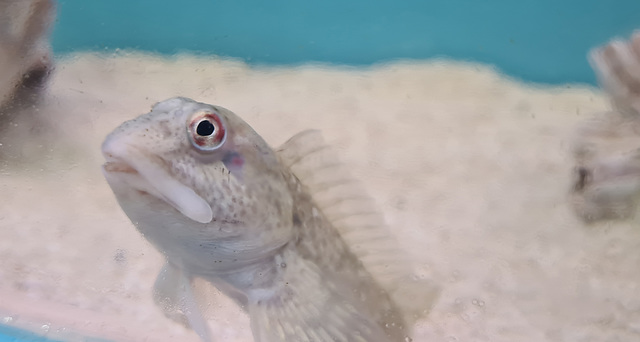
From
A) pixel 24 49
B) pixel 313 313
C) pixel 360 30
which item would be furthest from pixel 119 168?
pixel 360 30

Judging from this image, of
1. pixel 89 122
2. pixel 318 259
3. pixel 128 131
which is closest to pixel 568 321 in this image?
pixel 318 259

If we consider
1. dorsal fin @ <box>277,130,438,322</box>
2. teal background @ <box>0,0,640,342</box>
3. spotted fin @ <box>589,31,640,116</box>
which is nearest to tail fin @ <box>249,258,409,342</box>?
dorsal fin @ <box>277,130,438,322</box>

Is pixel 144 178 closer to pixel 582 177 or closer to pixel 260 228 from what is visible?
pixel 260 228

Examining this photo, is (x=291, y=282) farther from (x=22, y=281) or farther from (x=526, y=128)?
(x=526, y=128)

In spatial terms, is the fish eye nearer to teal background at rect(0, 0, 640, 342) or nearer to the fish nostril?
teal background at rect(0, 0, 640, 342)

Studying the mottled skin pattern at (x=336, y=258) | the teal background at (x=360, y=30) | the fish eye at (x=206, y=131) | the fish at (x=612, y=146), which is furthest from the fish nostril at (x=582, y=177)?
the fish eye at (x=206, y=131)

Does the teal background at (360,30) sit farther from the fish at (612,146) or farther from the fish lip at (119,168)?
the fish lip at (119,168)
